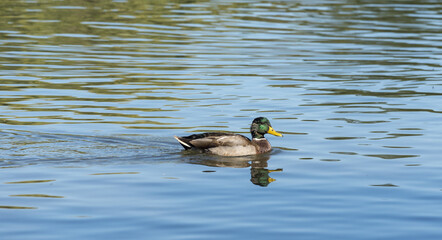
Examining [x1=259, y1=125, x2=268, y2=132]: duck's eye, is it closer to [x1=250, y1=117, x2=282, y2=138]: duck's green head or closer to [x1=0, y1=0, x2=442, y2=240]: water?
[x1=250, y1=117, x2=282, y2=138]: duck's green head

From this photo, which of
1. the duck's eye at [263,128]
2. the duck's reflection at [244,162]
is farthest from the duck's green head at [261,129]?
the duck's reflection at [244,162]

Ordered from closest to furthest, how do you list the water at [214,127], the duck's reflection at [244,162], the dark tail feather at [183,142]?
the water at [214,127] < the duck's reflection at [244,162] < the dark tail feather at [183,142]

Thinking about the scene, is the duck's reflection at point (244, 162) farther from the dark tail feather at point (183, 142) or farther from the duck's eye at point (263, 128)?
the duck's eye at point (263, 128)

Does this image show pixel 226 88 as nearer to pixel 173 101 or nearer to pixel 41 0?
pixel 173 101

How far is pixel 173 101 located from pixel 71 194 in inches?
340

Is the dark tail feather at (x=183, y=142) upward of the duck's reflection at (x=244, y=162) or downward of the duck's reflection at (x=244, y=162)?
upward

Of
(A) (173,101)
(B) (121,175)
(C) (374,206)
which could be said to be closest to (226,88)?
(A) (173,101)

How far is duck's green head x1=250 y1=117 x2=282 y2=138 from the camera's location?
16.7 m

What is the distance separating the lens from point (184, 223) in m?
11.4

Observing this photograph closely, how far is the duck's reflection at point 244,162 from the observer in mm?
14766

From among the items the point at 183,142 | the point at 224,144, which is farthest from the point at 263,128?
the point at 183,142

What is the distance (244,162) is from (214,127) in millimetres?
2745

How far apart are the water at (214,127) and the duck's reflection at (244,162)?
0.05 meters

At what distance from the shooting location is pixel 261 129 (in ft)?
54.7
